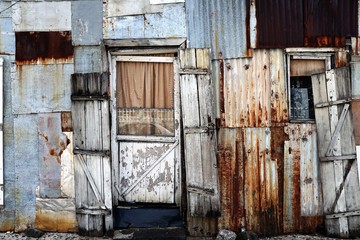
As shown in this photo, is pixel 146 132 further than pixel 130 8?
Yes

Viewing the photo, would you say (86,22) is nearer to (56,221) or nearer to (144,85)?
(144,85)

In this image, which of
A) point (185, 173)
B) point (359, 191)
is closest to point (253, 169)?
point (185, 173)

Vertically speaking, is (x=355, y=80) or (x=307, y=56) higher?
(x=307, y=56)

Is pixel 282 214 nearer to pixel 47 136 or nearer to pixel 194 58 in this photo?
pixel 194 58

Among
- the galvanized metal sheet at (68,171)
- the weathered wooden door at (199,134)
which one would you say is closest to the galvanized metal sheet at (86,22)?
the weathered wooden door at (199,134)

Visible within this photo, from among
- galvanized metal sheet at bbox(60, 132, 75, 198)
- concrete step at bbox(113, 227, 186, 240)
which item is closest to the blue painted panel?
galvanized metal sheet at bbox(60, 132, 75, 198)

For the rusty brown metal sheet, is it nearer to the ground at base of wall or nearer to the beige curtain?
the beige curtain

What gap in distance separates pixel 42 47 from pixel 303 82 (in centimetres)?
407

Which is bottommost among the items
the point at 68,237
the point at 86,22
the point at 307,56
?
the point at 68,237

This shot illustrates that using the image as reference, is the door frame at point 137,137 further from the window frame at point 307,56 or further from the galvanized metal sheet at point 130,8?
the window frame at point 307,56

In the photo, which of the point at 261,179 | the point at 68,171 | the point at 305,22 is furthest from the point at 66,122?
the point at 305,22

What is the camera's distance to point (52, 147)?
6.57 meters

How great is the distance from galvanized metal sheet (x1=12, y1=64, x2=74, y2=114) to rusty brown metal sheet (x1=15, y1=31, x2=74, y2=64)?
0.41ft

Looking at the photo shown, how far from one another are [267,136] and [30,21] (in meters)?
4.00
